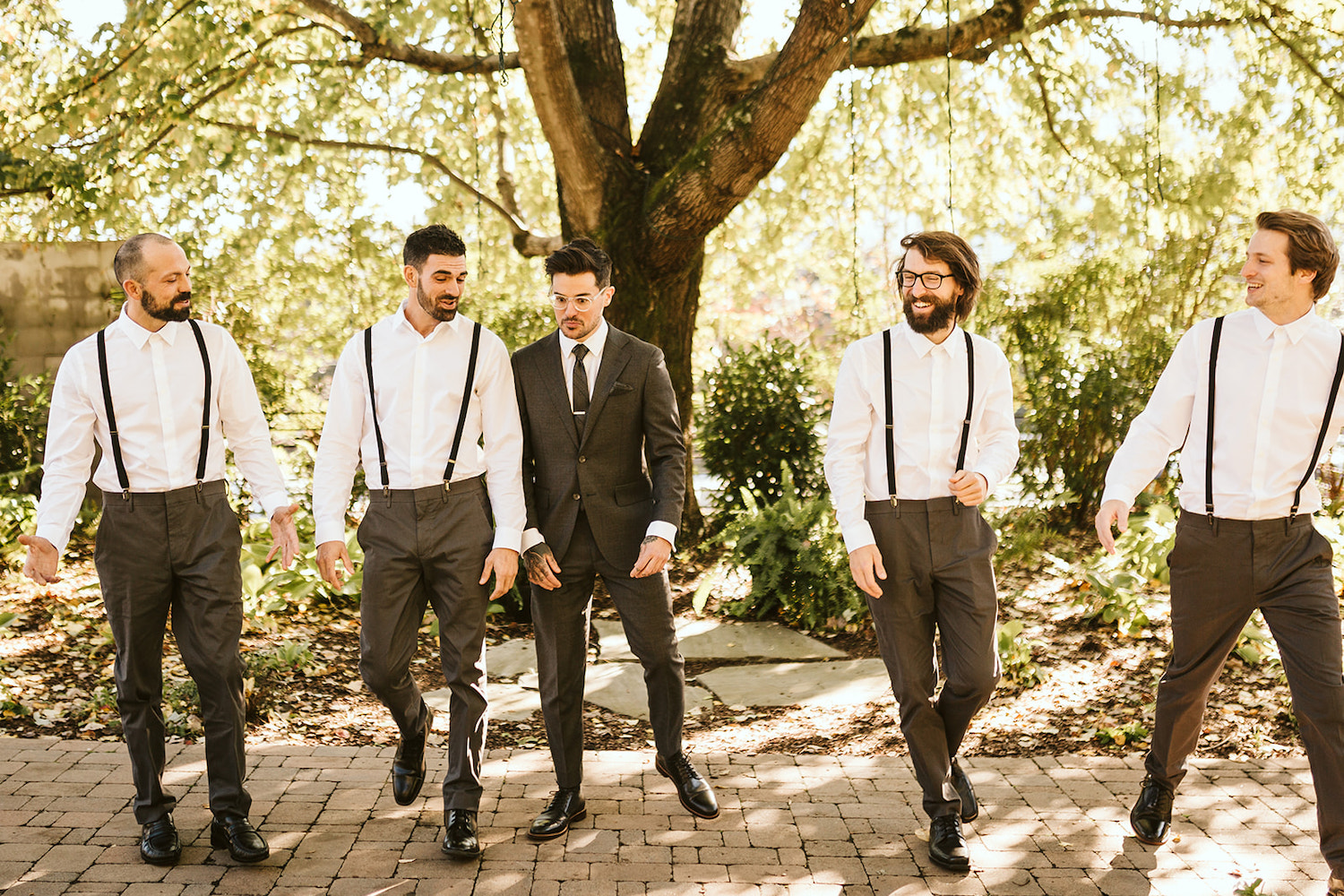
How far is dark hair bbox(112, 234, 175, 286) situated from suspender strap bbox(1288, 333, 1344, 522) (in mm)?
3819

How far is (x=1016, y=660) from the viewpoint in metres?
5.89

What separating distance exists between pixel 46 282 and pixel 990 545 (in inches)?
312

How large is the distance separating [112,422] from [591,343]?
64.8 inches

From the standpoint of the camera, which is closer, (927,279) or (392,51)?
(927,279)

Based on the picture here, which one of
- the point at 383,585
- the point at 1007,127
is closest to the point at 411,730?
the point at 383,585

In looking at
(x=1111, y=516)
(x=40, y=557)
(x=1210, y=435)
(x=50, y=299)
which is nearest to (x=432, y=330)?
(x=40, y=557)

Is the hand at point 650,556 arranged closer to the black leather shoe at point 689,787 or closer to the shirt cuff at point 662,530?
the shirt cuff at point 662,530

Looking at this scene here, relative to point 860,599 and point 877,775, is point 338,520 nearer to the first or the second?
point 877,775

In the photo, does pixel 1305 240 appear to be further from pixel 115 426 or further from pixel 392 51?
pixel 392 51

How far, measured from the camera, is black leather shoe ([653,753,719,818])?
4.24 metres

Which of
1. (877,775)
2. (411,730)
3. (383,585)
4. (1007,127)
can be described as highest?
(1007,127)

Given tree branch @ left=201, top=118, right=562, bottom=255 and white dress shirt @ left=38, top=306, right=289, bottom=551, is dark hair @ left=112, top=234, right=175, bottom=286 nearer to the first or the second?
white dress shirt @ left=38, top=306, right=289, bottom=551

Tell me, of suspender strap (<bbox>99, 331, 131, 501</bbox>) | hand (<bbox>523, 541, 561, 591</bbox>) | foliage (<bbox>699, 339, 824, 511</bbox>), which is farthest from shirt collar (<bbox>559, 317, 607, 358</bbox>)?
foliage (<bbox>699, 339, 824, 511</bbox>)

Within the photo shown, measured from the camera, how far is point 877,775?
4.74 meters
